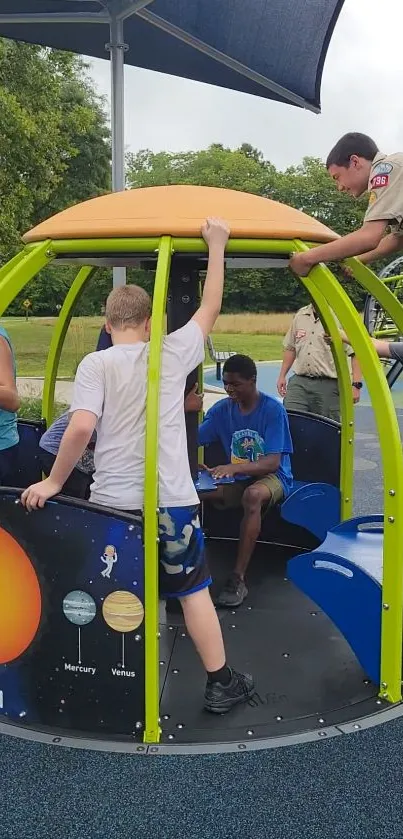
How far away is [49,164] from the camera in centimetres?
1260

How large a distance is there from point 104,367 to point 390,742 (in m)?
1.78

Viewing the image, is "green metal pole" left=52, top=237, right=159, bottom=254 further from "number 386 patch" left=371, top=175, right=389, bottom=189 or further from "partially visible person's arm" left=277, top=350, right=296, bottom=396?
"partially visible person's arm" left=277, top=350, right=296, bottom=396

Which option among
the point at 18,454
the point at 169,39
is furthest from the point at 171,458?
the point at 169,39

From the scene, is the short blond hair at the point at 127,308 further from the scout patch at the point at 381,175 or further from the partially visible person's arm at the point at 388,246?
the partially visible person's arm at the point at 388,246

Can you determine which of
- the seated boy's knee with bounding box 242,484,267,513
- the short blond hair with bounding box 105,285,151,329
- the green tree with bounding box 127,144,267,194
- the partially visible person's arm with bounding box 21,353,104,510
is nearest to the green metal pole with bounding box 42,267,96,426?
the seated boy's knee with bounding box 242,484,267,513

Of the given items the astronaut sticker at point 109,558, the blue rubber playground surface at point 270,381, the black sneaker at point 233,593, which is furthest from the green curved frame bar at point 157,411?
the blue rubber playground surface at point 270,381

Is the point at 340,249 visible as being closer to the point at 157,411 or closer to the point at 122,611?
the point at 157,411

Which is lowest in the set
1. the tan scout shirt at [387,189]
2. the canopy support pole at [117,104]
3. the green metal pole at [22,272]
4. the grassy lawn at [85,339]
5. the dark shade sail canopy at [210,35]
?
the grassy lawn at [85,339]

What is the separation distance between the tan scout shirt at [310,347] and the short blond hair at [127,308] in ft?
9.27

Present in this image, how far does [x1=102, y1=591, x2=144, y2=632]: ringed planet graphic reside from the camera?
2.68 metres

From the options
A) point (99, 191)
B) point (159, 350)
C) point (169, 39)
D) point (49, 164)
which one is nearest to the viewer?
point (159, 350)

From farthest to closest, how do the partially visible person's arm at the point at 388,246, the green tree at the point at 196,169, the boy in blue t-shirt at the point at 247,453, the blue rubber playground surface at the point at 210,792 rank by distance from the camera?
1. the green tree at the point at 196,169
2. the boy in blue t-shirt at the point at 247,453
3. the partially visible person's arm at the point at 388,246
4. the blue rubber playground surface at the point at 210,792

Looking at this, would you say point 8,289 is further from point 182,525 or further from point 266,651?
point 266,651

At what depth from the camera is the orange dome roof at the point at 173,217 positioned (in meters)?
2.83
